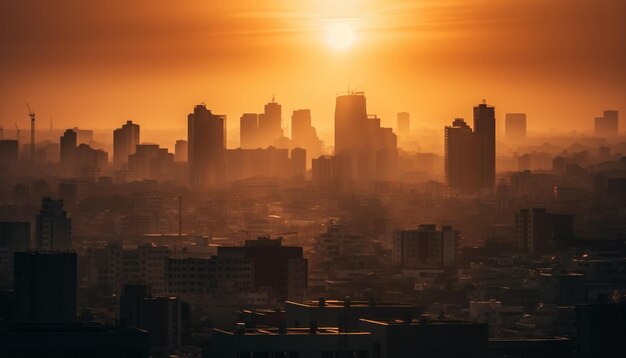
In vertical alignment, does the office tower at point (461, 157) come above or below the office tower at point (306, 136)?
below

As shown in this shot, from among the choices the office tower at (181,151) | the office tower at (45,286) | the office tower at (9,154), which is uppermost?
the office tower at (181,151)

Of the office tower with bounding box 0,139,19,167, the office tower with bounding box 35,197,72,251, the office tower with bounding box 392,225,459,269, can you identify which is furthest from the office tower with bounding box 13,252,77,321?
the office tower with bounding box 0,139,19,167

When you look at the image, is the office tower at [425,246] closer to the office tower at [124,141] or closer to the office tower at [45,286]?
the office tower at [124,141]

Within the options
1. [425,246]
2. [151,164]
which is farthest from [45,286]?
[151,164]

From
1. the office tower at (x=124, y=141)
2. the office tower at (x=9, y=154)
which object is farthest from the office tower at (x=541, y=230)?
Result: the office tower at (x=9, y=154)

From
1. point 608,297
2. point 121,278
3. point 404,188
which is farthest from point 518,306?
point 404,188

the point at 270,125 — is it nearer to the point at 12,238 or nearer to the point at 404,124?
the point at 404,124

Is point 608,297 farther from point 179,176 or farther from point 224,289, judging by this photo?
point 179,176
